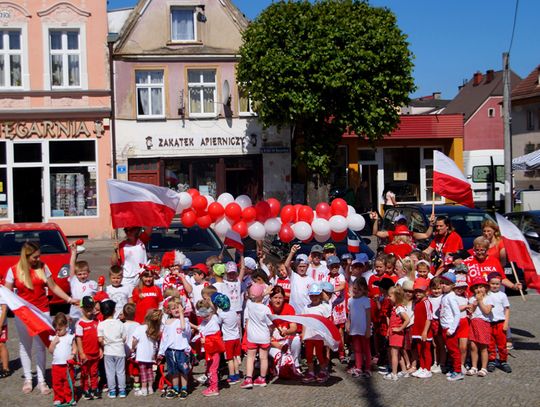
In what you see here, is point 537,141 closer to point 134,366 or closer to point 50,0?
point 50,0

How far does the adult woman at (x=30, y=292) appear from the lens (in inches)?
362

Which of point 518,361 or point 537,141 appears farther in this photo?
point 537,141

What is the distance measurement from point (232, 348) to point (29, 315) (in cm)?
246

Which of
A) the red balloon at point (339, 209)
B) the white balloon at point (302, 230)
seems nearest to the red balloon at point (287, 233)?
the white balloon at point (302, 230)

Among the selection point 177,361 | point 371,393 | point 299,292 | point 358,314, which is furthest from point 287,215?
point 371,393

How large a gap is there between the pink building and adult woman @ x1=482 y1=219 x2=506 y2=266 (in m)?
17.7

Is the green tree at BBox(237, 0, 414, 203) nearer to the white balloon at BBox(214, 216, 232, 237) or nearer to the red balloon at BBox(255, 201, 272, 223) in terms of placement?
the red balloon at BBox(255, 201, 272, 223)

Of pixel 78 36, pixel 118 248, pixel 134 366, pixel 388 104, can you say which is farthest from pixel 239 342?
pixel 78 36

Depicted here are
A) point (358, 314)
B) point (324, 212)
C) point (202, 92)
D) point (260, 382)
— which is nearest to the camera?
point (260, 382)

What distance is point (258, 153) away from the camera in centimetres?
2769

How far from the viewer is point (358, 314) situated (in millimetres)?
9617

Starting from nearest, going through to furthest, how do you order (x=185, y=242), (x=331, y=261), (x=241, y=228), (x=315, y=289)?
1. (x=315, y=289)
2. (x=331, y=261)
3. (x=241, y=228)
4. (x=185, y=242)

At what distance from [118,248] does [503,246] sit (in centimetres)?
529

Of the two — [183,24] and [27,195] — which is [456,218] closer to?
[183,24]
